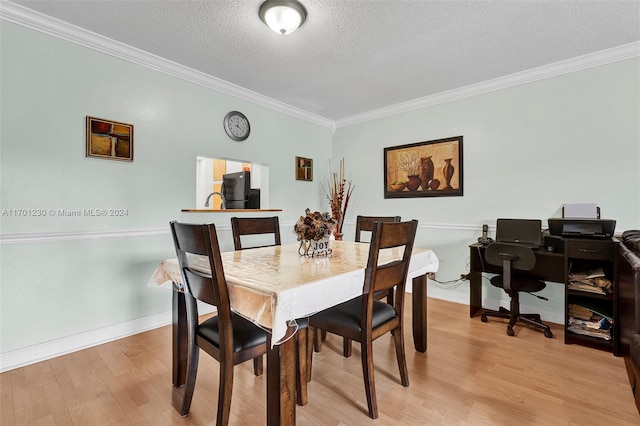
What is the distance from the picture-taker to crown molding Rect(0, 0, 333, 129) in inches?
82.0

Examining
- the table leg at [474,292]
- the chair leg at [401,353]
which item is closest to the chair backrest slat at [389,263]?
the chair leg at [401,353]

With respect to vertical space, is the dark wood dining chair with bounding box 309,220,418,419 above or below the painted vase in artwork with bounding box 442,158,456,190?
below

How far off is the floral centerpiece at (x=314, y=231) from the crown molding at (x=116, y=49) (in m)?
2.09

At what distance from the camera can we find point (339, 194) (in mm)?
4523

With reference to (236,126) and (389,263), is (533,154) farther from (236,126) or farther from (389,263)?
(236,126)

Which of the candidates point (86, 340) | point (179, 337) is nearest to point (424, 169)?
point (179, 337)

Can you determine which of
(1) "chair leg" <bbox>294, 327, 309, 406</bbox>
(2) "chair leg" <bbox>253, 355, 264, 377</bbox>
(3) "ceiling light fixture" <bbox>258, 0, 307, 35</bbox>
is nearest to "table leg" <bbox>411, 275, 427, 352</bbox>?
(1) "chair leg" <bbox>294, 327, 309, 406</bbox>

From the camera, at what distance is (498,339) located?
8.22ft

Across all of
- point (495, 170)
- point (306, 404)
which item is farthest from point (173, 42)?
point (495, 170)

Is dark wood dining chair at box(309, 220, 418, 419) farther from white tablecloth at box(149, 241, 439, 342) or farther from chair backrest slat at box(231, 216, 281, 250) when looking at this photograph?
chair backrest slat at box(231, 216, 281, 250)

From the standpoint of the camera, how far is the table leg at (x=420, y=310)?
2262mm

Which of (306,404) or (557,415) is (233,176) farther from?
(557,415)

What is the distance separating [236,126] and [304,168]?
116cm

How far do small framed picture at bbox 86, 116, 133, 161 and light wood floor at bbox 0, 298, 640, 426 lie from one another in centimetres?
153
